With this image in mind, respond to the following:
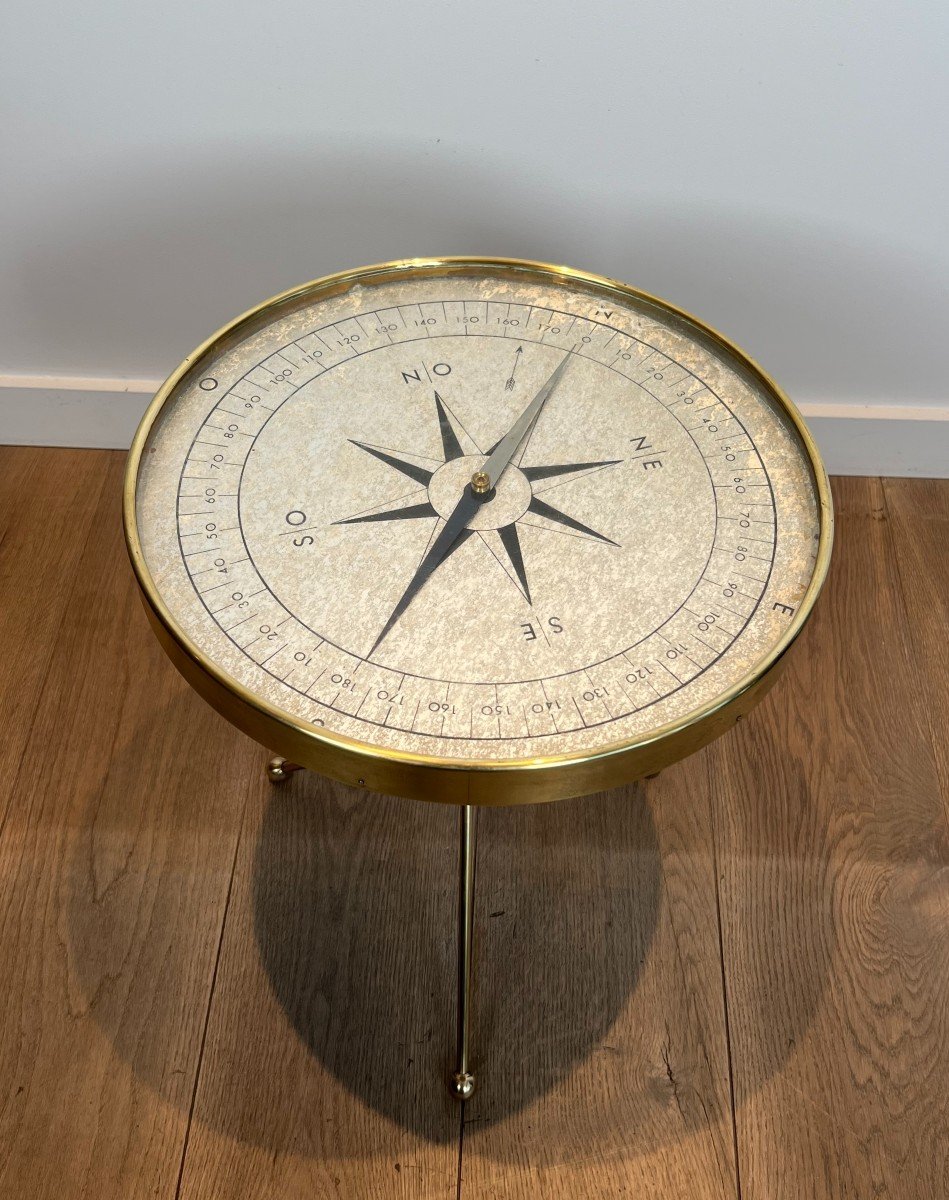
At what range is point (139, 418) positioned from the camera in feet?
6.21

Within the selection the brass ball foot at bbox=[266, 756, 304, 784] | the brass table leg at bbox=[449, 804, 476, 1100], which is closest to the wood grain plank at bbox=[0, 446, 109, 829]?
the brass ball foot at bbox=[266, 756, 304, 784]

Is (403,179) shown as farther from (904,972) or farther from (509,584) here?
(904,972)

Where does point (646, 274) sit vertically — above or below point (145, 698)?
above

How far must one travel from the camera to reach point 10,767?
1541mm

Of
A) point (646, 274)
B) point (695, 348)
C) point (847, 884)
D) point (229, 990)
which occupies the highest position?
point (695, 348)

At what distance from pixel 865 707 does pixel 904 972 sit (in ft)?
1.23

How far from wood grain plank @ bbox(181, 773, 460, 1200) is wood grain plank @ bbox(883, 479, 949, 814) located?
668 millimetres

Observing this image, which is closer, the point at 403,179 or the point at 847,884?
the point at 847,884

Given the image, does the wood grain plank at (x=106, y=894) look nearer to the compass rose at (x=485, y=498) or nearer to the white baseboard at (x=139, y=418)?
the white baseboard at (x=139, y=418)

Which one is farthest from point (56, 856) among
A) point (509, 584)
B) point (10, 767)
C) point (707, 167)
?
point (707, 167)

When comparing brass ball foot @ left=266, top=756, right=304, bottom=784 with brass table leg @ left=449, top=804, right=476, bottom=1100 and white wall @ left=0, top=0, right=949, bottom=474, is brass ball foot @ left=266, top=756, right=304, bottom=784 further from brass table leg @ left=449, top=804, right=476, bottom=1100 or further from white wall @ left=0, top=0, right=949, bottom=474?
white wall @ left=0, top=0, right=949, bottom=474

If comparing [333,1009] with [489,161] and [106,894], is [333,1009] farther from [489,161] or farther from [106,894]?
[489,161]

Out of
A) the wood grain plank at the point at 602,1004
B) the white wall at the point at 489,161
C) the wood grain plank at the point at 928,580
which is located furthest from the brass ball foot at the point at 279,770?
the wood grain plank at the point at 928,580

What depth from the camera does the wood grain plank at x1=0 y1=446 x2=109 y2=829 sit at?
1609mm
